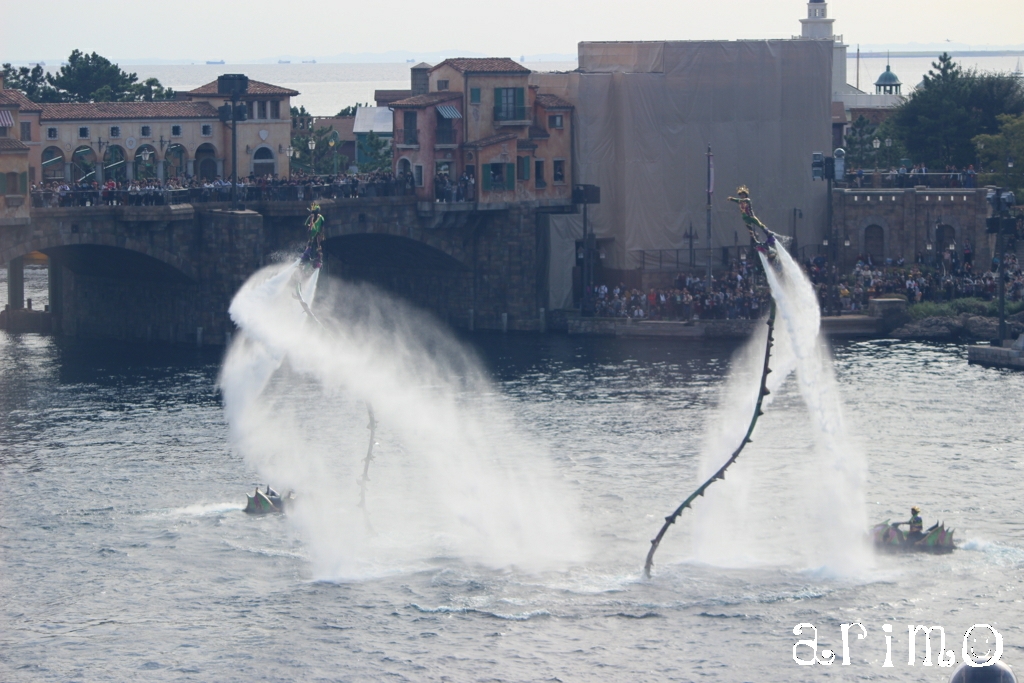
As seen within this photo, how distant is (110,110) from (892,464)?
68.3m

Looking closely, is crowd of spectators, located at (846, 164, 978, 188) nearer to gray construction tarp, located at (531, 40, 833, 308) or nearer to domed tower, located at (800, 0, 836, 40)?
gray construction tarp, located at (531, 40, 833, 308)

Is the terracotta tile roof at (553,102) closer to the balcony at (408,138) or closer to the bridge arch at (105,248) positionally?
the balcony at (408,138)

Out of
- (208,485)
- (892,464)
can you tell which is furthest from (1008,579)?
(208,485)

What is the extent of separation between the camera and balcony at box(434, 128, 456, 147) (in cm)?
11075

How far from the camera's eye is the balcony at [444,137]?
363 ft

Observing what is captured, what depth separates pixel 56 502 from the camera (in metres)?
68.3

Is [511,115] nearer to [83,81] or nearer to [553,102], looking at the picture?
[553,102]

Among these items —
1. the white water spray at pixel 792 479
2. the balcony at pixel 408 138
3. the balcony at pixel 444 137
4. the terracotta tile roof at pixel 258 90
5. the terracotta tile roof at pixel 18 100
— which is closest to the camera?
the white water spray at pixel 792 479

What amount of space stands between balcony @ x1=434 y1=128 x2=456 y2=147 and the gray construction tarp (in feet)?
28.2

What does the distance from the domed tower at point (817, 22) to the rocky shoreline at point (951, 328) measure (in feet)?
250

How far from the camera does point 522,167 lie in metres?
112

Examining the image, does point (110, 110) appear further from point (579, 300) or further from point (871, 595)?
point (871, 595)

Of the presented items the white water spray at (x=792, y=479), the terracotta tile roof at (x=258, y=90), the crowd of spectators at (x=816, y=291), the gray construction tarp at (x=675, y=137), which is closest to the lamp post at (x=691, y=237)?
the gray construction tarp at (x=675, y=137)

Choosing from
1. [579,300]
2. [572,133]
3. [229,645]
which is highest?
[572,133]
